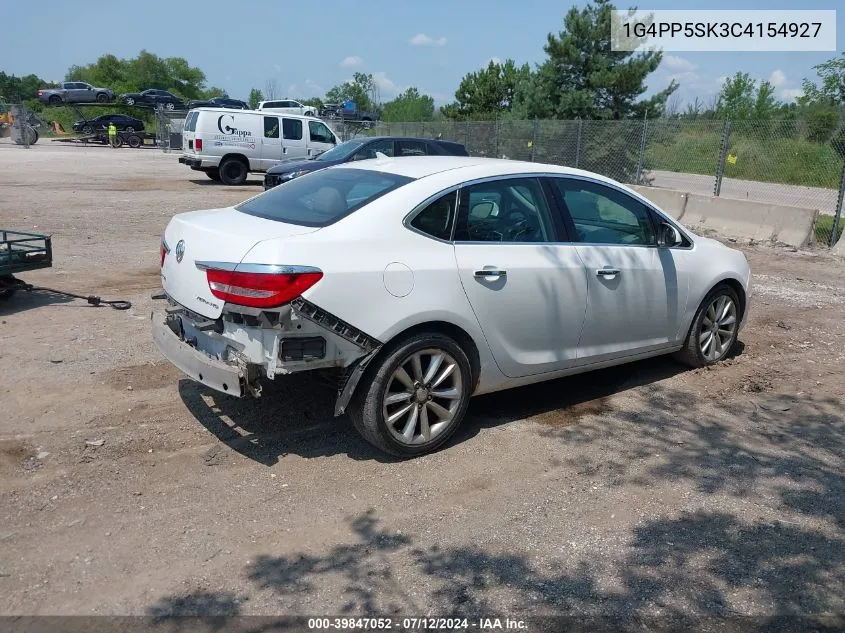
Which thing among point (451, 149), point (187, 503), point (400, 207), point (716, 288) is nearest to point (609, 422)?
point (716, 288)

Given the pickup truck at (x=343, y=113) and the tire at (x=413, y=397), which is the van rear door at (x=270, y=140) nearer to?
the tire at (x=413, y=397)

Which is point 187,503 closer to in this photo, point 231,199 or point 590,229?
point 590,229

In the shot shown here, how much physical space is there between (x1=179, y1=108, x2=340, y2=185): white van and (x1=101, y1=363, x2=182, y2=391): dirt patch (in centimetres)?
1700

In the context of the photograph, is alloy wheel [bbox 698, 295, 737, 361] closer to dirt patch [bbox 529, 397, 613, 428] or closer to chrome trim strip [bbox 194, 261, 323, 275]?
dirt patch [bbox 529, 397, 613, 428]

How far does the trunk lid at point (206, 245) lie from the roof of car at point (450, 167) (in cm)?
92

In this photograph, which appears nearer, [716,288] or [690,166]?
[716,288]

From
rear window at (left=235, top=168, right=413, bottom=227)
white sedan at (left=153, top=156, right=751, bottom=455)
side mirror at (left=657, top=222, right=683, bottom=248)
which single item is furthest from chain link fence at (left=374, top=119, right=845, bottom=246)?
rear window at (left=235, top=168, right=413, bottom=227)

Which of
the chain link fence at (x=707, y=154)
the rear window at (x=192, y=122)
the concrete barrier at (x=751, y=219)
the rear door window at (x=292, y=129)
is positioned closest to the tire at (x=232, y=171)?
the rear window at (x=192, y=122)

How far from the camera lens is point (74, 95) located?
4950 centimetres

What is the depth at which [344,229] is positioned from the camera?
4109mm

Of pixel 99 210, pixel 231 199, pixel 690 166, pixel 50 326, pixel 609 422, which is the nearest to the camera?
pixel 609 422

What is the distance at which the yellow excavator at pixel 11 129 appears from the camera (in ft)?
133

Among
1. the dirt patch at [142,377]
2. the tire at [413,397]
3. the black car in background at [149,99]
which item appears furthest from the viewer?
the black car in background at [149,99]

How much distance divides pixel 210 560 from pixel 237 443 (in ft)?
4.06
